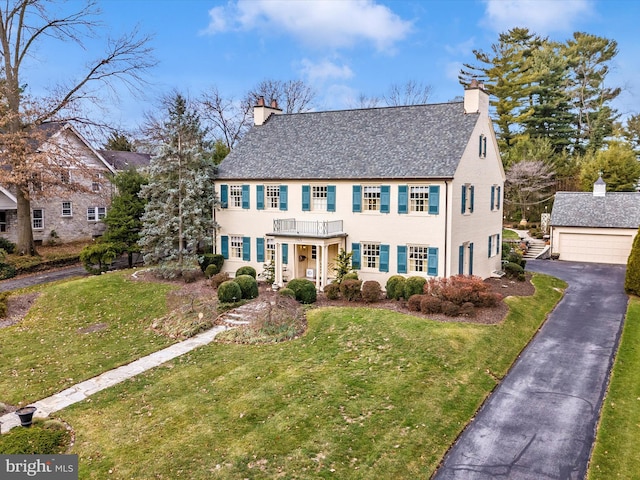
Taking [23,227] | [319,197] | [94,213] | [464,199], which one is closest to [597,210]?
[464,199]

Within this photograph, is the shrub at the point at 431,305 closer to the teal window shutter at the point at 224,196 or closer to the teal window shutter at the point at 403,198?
the teal window shutter at the point at 403,198

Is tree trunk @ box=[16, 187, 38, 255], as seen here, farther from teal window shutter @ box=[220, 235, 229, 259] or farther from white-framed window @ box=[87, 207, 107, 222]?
teal window shutter @ box=[220, 235, 229, 259]

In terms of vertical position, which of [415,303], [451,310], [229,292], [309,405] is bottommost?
[309,405]

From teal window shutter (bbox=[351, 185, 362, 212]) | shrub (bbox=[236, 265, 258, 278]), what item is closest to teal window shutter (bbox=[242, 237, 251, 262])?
shrub (bbox=[236, 265, 258, 278])

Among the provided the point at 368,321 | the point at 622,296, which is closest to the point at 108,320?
the point at 368,321

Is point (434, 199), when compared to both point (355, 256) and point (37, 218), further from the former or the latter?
point (37, 218)

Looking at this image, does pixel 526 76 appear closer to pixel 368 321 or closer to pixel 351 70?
pixel 351 70

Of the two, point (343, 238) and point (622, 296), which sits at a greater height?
point (343, 238)
